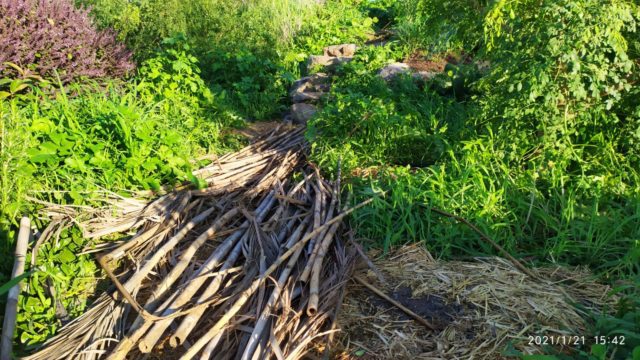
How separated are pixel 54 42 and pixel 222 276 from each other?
3.75 meters

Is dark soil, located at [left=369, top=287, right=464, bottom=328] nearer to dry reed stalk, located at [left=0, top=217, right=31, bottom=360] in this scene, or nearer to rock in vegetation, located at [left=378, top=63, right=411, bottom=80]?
dry reed stalk, located at [left=0, top=217, right=31, bottom=360]

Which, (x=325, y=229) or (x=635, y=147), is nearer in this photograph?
(x=325, y=229)

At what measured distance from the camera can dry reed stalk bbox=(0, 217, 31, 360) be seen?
247cm

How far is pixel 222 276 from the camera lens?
289cm

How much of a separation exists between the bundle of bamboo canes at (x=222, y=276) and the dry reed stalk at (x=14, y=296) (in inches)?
6.0

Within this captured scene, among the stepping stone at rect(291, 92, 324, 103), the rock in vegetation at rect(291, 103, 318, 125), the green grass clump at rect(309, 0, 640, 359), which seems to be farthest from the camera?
the stepping stone at rect(291, 92, 324, 103)

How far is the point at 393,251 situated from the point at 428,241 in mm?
263

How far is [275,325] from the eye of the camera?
2463mm

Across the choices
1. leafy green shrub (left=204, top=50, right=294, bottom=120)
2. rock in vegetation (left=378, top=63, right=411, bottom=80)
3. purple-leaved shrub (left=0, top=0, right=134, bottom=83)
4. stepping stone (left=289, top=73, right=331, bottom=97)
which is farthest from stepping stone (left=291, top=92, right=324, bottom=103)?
purple-leaved shrub (left=0, top=0, right=134, bottom=83)

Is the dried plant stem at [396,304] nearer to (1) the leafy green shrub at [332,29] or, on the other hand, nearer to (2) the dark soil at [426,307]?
(2) the dark soil at [426,307]

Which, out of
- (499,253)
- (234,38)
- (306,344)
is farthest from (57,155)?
(234,38)

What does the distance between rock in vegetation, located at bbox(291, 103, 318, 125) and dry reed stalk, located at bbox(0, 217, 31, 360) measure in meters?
3.24

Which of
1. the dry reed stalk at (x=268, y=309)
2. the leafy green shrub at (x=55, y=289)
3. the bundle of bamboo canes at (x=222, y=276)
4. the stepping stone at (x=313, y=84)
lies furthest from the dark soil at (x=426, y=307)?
the stepping stone at (x=313, y=84)

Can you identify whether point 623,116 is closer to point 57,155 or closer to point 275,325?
point 275,325
